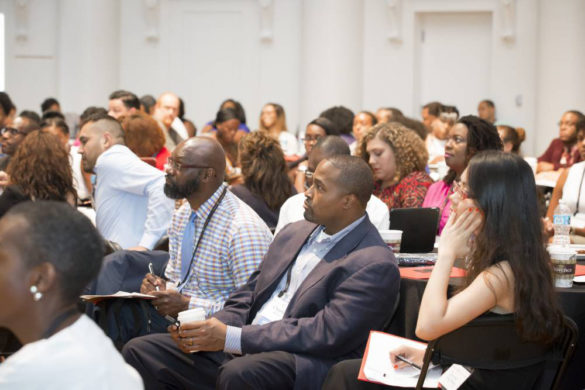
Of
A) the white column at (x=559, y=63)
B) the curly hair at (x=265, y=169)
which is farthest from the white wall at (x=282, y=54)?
the curly hair at (x=265, y=169)

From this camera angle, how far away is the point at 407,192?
535cm

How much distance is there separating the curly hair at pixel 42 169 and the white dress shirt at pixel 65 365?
3.28 metres

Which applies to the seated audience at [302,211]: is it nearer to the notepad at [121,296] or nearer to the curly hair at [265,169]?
the curly hair at [265,169]

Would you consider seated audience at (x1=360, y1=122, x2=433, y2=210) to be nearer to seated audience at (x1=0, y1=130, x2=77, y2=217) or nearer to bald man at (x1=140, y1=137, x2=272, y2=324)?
bald man at (x1=140, y1=137, x2=272, y2=324)

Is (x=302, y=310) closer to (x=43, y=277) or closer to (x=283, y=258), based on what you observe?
(x=283, y=258)

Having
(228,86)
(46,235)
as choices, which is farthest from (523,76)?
(46,235)

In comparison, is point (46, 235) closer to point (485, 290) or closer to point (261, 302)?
point (485, 290)

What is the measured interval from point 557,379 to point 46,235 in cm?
182

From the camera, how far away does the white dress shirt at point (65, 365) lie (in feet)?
5.59

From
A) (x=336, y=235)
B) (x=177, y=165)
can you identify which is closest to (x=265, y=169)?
(x=177, y=165)

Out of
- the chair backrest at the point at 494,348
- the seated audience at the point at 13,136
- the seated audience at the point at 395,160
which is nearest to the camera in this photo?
the chair backrest at the point at 494,348

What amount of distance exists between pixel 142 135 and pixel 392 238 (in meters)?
3.13

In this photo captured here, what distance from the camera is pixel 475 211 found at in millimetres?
2811

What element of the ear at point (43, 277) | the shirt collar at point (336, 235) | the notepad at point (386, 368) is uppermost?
the ear at point (43, 277)
